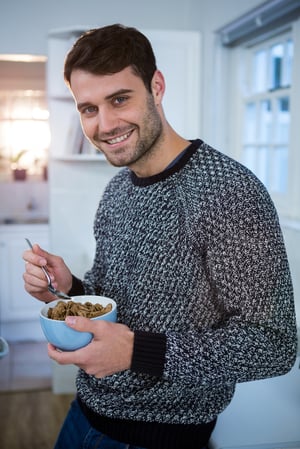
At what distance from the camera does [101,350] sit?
2.81 ft

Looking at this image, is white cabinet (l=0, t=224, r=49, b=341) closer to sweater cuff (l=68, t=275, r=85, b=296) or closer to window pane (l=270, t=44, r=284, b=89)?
window pane (l=270, t=44, r=284, b=89)

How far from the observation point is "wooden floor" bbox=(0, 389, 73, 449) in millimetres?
2656

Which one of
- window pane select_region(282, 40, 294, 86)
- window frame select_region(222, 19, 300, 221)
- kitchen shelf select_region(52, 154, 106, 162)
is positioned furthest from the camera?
kitchen shelf select_region(52, 154, 106, 162)

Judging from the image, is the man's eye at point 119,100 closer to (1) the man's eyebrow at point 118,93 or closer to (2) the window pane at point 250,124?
(1) the man's eyebrow at point 118,93

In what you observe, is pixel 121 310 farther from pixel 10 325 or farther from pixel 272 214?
pixel 10 325

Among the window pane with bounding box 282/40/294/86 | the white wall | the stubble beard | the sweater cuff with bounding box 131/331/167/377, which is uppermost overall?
the white wall

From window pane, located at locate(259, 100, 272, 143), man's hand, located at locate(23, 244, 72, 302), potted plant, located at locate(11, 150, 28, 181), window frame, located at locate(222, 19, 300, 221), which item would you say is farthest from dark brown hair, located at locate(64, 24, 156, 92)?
potted plant, located at locate(11, 150, 28, 181)

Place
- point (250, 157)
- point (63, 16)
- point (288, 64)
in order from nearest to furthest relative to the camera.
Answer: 1. point (288, 64)
2. point (250, 157)
3. point (63, 16)

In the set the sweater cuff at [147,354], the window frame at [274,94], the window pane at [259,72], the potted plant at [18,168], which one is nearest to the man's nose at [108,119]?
the sweater cuff at [147,354]

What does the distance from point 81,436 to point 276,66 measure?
6.73ft

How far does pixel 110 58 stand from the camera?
100cm

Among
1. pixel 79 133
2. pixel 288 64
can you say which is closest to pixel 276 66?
pixel 288 64

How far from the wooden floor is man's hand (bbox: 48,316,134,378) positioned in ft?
6.40

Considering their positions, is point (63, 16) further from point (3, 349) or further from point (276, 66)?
point (3, 349)
